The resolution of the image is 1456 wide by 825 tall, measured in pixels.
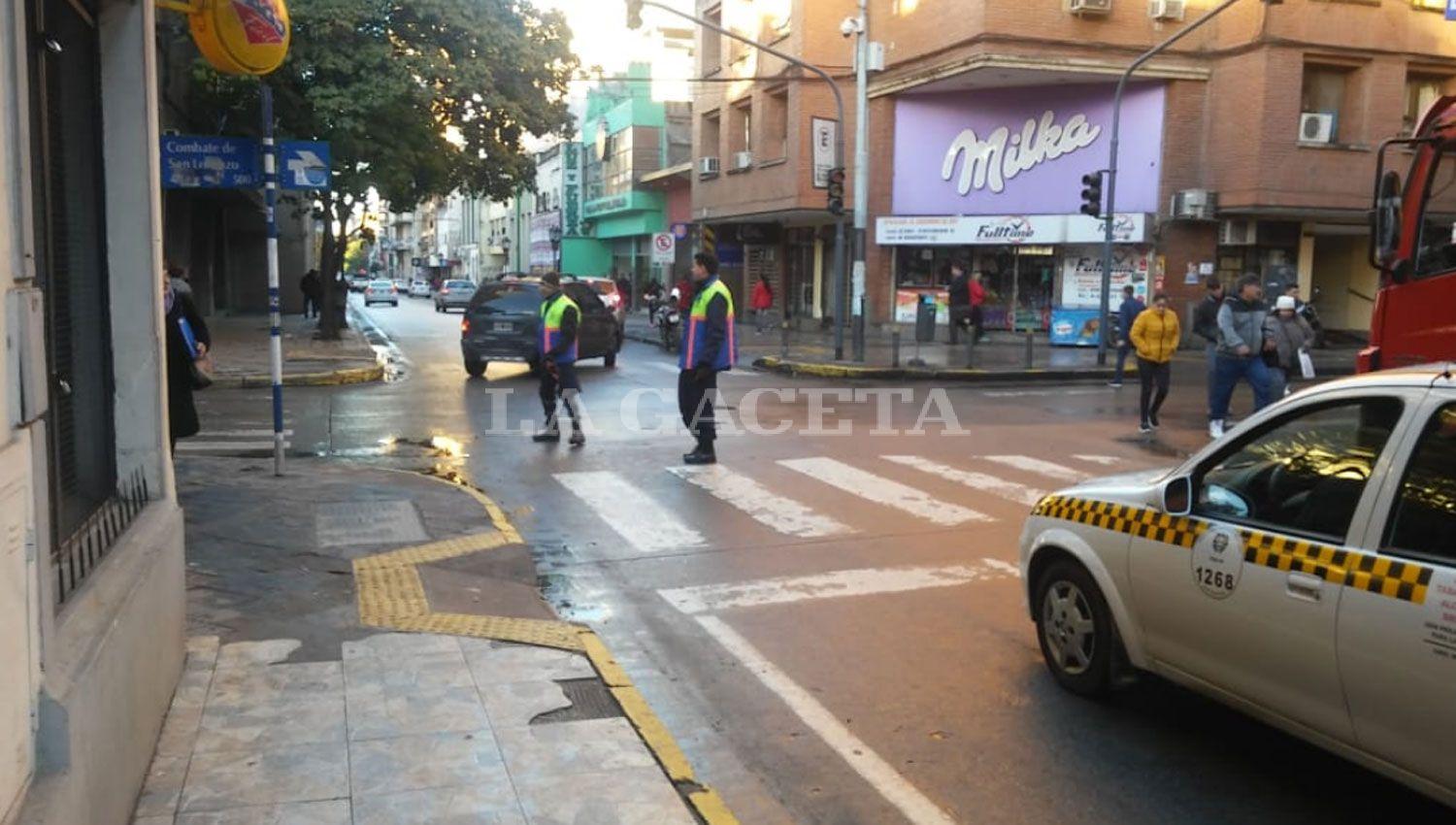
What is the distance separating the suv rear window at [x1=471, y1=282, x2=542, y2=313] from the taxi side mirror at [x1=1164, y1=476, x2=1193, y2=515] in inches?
621

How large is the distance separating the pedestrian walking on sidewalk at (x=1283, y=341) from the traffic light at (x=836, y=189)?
1121 cm

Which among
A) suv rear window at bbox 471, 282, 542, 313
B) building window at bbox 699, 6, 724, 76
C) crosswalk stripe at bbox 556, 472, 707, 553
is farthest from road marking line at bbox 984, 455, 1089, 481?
building window at bbox 699, 6, 724, 76

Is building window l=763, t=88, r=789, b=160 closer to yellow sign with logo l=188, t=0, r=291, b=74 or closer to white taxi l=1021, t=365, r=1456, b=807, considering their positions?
yellow sign with logo l=188, t=0, r=291, b=74

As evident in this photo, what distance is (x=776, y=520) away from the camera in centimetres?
862

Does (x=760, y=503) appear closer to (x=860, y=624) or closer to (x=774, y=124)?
(x=860, y=624)

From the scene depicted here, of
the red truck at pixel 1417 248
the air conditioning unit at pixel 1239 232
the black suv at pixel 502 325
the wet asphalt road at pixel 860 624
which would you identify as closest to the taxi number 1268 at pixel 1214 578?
the wet asphalt road at pixel 860 624

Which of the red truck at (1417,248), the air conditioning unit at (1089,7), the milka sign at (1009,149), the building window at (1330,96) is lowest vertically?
the red truck at (1417,248)

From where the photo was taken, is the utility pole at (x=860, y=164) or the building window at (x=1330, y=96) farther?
the building window at (x=1330, y=96)

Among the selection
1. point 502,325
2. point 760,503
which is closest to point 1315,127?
point 502,325

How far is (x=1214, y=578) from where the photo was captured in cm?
423

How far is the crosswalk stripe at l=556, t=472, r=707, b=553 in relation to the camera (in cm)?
806

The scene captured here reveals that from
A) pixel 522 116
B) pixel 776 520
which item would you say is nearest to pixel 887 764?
pixel 776 520

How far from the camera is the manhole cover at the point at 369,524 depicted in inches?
299

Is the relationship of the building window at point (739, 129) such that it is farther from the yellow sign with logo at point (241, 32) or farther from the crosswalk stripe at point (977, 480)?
the yellow sign with logo at point (241, 32)
